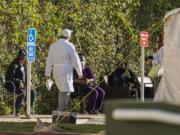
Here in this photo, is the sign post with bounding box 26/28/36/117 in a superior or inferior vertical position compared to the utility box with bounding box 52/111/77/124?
superior

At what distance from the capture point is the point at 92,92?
17.8m

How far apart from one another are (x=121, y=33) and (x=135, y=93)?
19.4 feet

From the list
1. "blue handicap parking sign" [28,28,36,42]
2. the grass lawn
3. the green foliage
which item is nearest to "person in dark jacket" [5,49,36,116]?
"blue handicap parking sign" [28,28,36,42]

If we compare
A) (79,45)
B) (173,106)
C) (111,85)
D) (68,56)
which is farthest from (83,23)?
(173,106)

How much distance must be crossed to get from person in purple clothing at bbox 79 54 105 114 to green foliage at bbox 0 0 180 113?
43.0 inches

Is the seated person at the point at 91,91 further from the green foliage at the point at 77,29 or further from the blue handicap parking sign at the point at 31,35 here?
the blue handicap parking sign at the point at 31,35

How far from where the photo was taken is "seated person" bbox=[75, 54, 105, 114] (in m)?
17.7

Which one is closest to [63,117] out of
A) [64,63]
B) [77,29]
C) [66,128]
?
[66,128]

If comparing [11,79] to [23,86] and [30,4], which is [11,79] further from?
[30,4]

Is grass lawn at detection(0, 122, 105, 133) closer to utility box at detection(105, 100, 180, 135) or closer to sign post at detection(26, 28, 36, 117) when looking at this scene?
sign post at detection(26, 28, 36, 117)

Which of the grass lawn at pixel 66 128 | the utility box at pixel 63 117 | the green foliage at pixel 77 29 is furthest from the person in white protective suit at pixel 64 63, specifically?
the green foliage at pixel 77 29

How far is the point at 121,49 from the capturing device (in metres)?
24.7

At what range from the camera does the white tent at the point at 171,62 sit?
1134cm

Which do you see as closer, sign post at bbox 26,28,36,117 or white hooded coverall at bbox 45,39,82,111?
white hooded coverall at bbox 45,39,82,111
